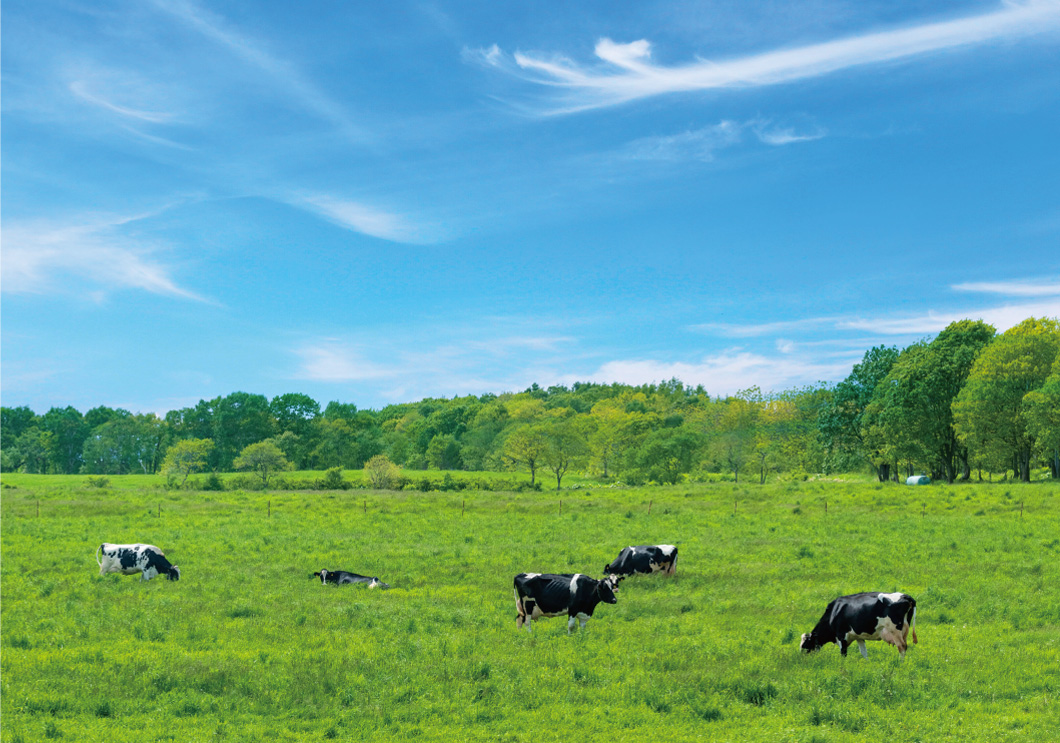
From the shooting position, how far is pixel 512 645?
1694 centimetres

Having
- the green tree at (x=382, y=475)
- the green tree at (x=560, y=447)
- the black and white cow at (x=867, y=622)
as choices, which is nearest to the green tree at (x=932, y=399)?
the green tree at (x=560, y=447)

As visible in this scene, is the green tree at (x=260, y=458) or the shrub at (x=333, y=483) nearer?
the shrub at (x=333, y=483)

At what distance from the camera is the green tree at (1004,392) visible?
2479 inches

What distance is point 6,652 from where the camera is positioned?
16.6m

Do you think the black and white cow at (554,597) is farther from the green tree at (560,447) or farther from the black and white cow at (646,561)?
the green tree at (560,447)

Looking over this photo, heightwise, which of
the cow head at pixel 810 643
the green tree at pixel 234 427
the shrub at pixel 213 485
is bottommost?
the shrub at pixel 213 485

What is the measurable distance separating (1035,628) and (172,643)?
67.2ft

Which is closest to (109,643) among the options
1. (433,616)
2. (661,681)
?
(433,616)

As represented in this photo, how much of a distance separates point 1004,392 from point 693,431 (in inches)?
1658

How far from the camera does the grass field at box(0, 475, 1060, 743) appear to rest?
41.7ft

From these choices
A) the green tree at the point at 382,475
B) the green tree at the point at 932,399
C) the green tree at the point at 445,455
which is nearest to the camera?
the green tree at the point at 932,399

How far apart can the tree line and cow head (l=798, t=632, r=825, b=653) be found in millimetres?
54391

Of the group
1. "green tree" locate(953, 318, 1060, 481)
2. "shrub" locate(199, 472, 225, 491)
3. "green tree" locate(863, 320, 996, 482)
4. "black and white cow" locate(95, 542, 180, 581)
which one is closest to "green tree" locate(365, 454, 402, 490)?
"shrub" locate(199, 472, 225, 491)

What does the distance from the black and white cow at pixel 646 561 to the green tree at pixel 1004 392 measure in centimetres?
4915
